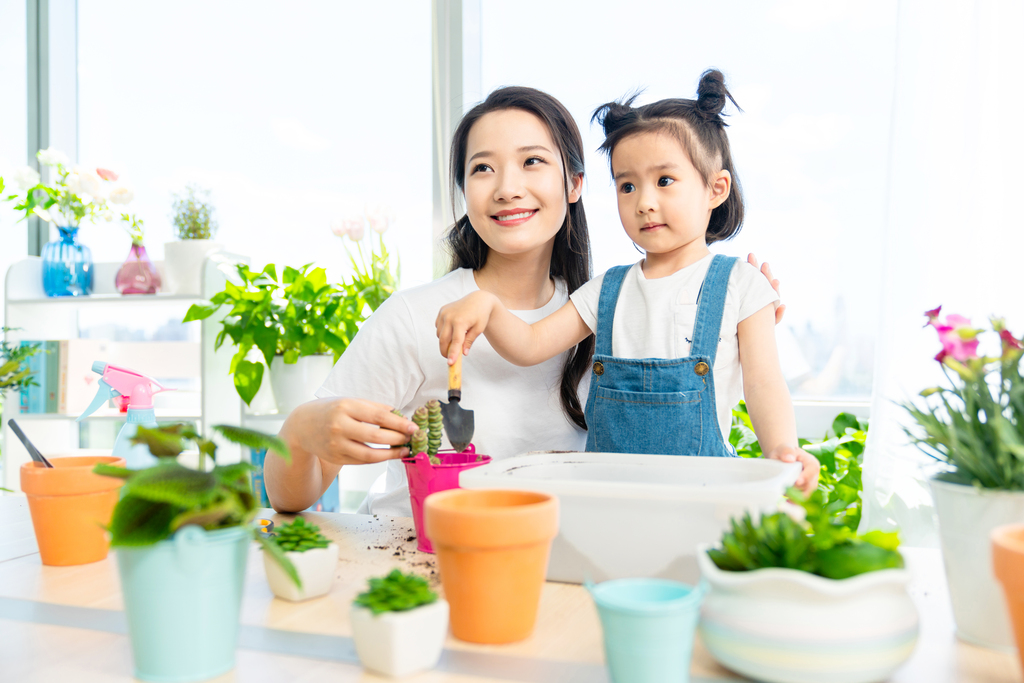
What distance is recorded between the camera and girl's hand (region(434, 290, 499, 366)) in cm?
99

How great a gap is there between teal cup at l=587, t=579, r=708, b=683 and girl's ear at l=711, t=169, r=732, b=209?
35.5 inches

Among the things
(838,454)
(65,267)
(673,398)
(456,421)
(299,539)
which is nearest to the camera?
(299,539)

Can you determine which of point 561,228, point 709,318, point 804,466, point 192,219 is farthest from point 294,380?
point 804,466

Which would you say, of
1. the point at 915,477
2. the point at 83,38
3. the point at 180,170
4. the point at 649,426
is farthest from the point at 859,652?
the point at 83,38

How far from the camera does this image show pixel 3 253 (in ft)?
10.7

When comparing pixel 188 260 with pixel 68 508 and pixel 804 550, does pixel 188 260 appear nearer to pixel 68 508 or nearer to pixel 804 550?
pixel 68 508

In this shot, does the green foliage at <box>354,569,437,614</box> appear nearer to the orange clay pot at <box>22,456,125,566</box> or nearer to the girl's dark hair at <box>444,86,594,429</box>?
the orange clay pot at <box>22,456,125,566</box>

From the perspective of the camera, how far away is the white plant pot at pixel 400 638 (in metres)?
0.49

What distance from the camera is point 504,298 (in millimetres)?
1423

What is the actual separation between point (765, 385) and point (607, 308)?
11.7 inches

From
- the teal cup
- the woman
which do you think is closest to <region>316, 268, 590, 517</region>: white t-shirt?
the woman

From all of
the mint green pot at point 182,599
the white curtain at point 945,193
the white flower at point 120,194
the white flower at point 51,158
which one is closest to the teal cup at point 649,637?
the mint green pot at point 182,599

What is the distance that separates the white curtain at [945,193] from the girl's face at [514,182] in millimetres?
1004

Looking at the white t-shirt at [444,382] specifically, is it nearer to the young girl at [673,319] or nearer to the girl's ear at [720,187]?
the young girl at [673,319]
